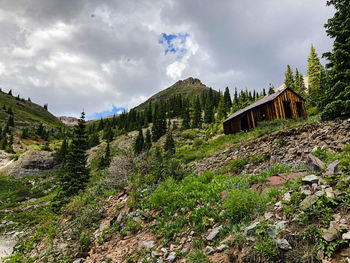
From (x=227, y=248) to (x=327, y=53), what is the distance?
1832cm

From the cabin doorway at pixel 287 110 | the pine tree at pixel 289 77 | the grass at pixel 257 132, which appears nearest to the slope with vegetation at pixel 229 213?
the grass at pixel 257 132

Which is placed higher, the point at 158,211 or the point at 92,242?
A: the point at 158,211

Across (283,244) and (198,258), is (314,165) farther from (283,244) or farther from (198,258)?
(198,258)

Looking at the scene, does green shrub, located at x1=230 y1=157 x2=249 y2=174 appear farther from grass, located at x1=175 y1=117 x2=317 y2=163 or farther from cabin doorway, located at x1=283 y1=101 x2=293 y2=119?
cabin doorway, located at x1=283 y1=101 x2=293 y2=119

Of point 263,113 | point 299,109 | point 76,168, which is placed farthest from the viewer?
point 299,109

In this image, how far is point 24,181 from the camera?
40.4m

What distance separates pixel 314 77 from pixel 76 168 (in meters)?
56.3

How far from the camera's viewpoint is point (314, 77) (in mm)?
43969

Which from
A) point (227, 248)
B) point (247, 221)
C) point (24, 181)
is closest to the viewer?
point (227, 248)

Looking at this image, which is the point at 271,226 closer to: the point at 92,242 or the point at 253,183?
the point at 253,183

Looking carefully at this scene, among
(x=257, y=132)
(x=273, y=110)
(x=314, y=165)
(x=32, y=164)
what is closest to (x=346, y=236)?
(x=314, y=165)

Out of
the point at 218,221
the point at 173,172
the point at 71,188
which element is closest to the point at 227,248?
the point at 218,221

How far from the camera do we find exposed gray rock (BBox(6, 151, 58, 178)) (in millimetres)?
45281

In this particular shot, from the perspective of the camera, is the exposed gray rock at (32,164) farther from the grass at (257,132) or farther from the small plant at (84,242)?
the small plant at (84,242)
